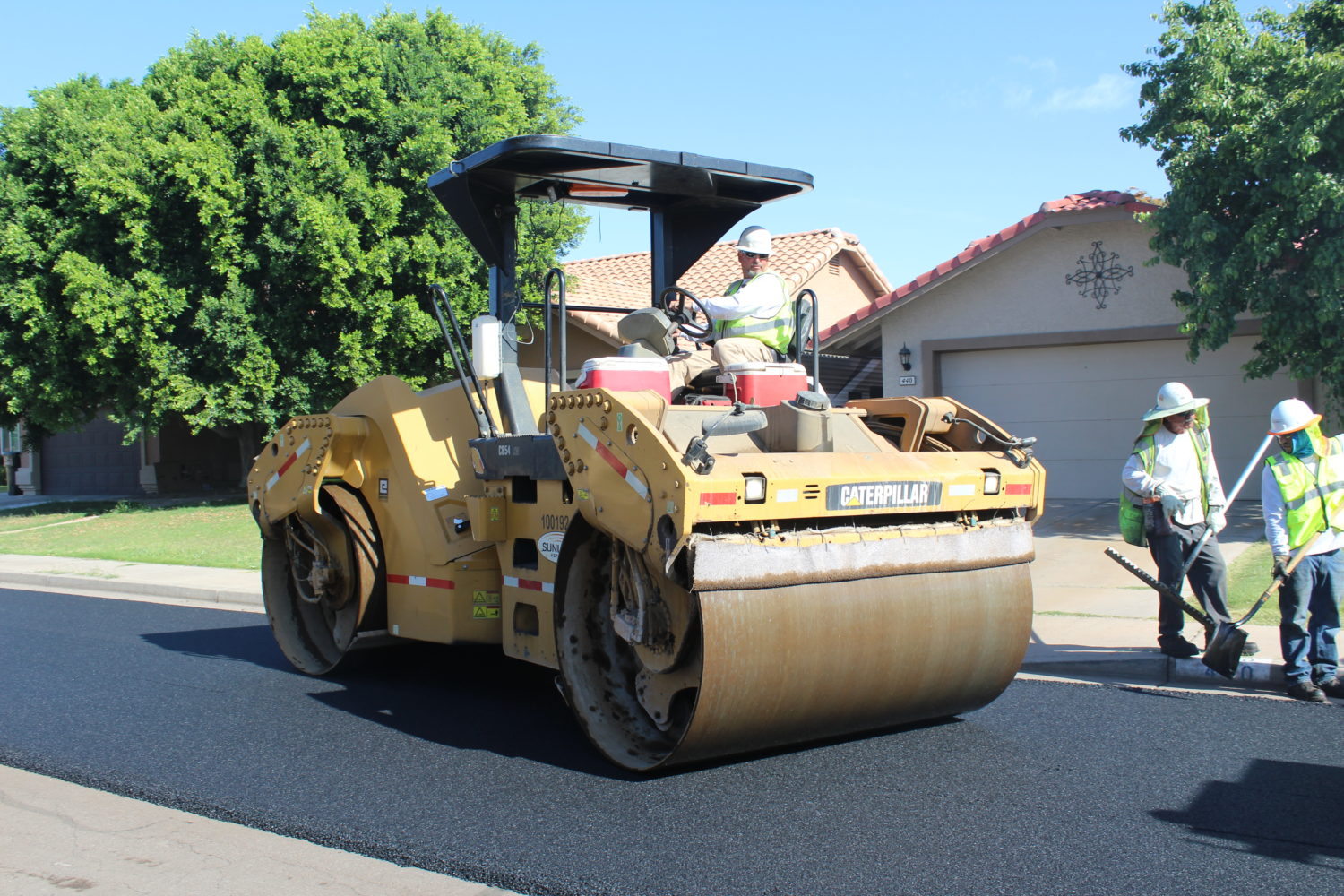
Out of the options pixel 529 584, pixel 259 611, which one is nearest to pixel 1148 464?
pixel 529 584

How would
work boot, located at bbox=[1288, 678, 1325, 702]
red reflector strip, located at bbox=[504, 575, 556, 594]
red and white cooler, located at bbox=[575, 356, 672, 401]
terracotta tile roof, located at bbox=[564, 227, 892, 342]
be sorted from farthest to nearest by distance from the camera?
terracotta tile roof, located at bbox=[564, 227, 892, 342]
work boot, located at bbox=[1288, 678, 1325, 702]
red reflector strip, located at bbox=[504, 575, 556, 594]
red and white cooler, located at bbox=[575, 356, 672, 401]

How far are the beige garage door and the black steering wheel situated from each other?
9.08m

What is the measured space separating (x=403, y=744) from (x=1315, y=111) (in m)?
8.99

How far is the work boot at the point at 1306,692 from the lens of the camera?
20.2 feet

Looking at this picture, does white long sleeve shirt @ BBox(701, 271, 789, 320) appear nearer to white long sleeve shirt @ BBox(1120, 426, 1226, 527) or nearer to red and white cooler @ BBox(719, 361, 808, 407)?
red and white cooler @ BBox(719, 361, 808, 407)

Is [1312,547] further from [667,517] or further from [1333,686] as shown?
[667,517]

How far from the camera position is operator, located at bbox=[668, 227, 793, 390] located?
6.05 meters

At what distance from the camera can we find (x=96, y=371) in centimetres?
1956

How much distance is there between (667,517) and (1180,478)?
3807 millimetres

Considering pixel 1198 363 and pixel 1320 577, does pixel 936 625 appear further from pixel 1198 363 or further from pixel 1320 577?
pixel 1198 363

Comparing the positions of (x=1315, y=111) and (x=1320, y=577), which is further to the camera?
(x=1315, y=111)

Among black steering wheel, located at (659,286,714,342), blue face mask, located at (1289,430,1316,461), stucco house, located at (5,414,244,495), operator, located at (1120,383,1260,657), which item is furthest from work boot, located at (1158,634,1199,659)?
stucco house, located at (5,414,244,495)

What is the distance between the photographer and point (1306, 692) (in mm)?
6172

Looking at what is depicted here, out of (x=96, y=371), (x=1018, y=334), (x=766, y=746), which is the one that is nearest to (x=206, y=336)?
(x=96, y=371)
